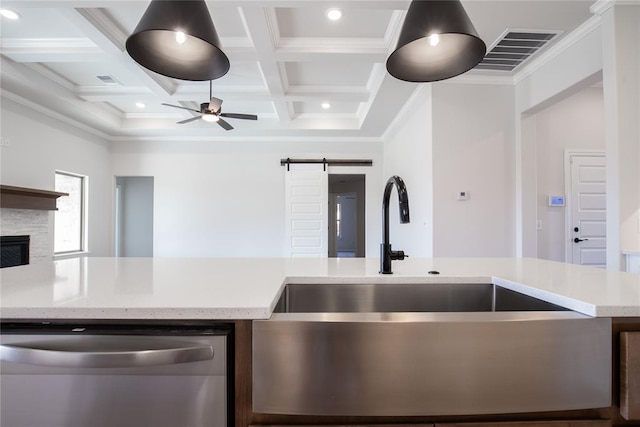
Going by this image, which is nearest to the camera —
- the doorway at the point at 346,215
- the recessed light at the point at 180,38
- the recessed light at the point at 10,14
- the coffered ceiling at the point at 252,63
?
the recessed light at the point at 180,38

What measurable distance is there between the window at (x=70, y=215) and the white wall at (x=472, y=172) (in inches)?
224

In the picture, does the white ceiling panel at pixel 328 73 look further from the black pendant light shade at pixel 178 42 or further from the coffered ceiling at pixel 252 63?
the black pendant light shade at pixel 178 42

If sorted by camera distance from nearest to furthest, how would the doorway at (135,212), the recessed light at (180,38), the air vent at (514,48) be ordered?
1. the recessed light at (180,38)
2. the air vent at (514,48)
3. the doorway at (135,212)

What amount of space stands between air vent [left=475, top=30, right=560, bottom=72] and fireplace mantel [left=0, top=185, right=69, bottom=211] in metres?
5.38

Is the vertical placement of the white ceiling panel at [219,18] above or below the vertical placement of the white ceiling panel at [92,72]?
below

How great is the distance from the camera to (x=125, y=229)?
7.36 metres

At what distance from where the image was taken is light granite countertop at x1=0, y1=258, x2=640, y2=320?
0.71m

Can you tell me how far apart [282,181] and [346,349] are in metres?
5.49

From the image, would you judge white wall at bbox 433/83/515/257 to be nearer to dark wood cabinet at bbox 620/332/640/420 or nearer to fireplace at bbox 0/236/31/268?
dark wood cabinet at bbox 620/332/640/420

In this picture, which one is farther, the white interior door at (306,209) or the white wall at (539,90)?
the white interior door at (306,209)

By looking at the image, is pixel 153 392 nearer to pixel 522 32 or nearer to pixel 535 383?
pixel 535 383

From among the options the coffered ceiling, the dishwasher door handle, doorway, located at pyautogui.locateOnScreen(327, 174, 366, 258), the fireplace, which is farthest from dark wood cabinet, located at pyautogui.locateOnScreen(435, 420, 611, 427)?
doorway, located at pyautogui.locateOnScreen(327, 174, 366, 258)

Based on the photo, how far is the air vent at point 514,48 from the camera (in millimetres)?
2744

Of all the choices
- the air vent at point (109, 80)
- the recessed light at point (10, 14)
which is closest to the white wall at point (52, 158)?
the air vent at point (109, 80)
